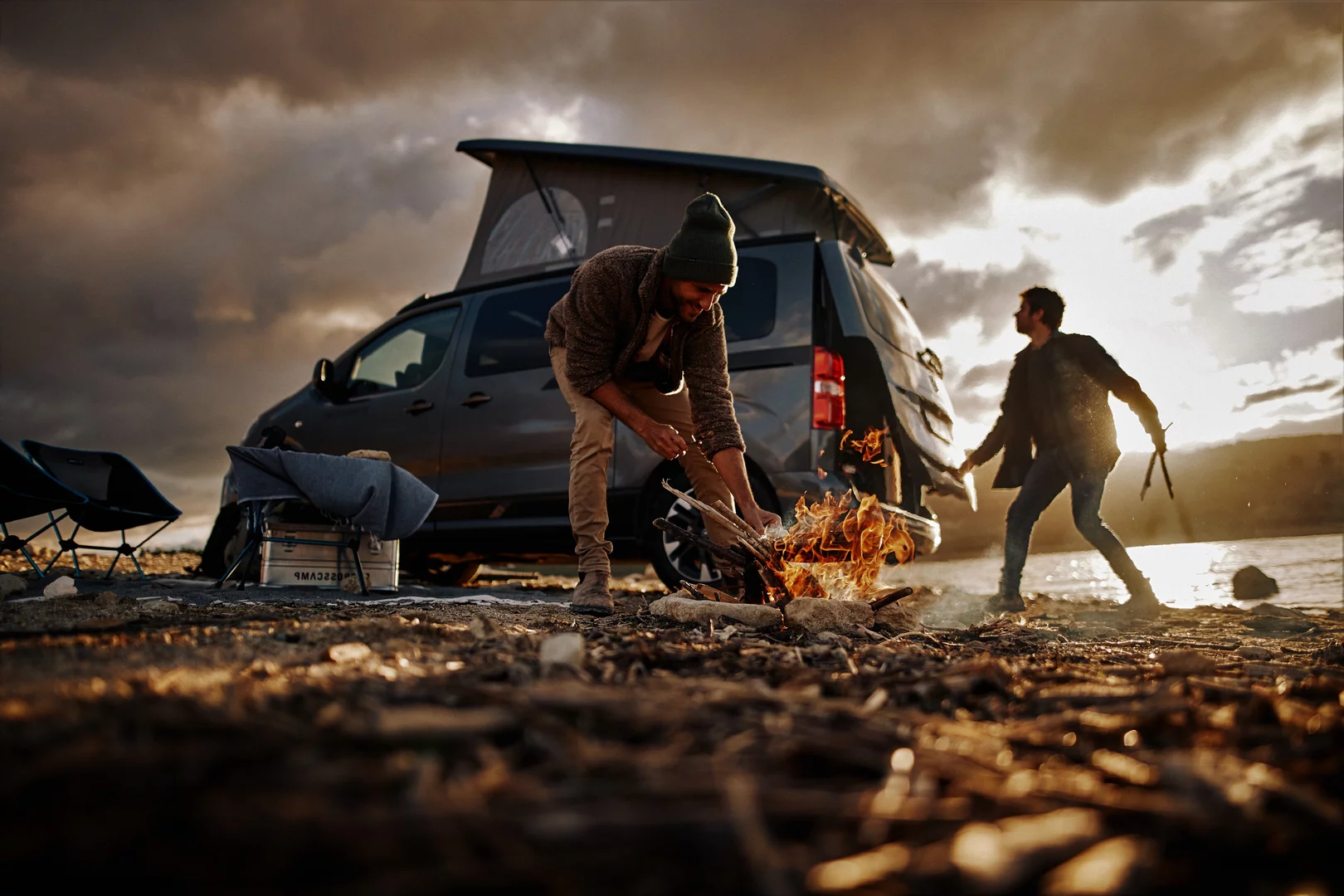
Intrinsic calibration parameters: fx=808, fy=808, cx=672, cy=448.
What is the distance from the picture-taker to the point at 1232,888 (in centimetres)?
81

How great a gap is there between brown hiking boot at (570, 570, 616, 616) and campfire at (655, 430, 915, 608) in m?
0.40

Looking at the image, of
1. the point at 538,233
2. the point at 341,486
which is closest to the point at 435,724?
the point at 341,486

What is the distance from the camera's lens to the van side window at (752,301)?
480 centimetres

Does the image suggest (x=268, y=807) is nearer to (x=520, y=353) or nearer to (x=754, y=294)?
(x=754, y=294)

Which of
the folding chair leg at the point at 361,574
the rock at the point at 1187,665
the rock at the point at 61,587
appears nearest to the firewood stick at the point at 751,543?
the rock at the point at 1187,665

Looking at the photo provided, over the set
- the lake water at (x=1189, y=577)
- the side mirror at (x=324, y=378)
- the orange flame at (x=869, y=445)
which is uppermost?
the side mirror at (x=324, y=378)

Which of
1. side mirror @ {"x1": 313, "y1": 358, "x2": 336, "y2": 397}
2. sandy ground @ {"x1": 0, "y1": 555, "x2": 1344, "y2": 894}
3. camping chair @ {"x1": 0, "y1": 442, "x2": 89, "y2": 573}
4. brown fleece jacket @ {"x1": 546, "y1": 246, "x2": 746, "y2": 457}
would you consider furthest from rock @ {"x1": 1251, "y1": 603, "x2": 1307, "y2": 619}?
camping chair @ {"x1": 0, "y1": 442, "x2": 89, "y2": 573}

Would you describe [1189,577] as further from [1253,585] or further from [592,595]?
[592,595]

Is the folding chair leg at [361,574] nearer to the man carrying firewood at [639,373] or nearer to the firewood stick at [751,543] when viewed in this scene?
the man carrying firewood at [639,373]

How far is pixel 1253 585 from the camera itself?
289 inches

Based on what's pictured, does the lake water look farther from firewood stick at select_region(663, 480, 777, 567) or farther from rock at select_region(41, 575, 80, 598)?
rock at select_region(41, 575, 80, 598)

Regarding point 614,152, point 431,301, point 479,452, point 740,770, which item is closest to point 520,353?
point 479,452

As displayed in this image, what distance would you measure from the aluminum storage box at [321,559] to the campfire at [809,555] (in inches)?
89.6

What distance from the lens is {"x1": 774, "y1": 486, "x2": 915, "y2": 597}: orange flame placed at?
3.61m
